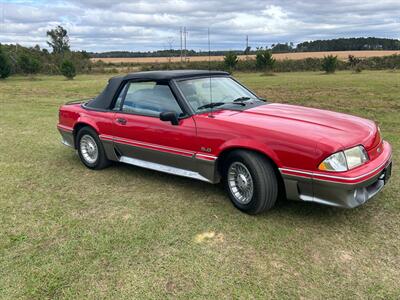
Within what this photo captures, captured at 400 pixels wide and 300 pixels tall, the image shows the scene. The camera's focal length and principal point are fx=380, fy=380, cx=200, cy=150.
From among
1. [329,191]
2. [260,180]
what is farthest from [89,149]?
[329,191]

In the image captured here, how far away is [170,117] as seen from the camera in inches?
171

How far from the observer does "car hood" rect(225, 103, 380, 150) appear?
3.59m

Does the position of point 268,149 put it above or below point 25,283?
above

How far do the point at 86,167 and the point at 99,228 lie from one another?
2.27 meters

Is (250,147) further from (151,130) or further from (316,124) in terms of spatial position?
(151,130)

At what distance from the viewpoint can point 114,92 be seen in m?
5.33

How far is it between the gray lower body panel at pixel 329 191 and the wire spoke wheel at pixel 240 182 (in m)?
0.40

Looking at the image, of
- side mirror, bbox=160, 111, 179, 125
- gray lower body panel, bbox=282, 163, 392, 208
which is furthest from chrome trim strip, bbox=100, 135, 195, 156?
gray lower body panel, bbox=282, 163, 392, 208

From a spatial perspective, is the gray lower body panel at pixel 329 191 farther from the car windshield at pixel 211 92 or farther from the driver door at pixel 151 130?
the car windshield at pixel 211 92

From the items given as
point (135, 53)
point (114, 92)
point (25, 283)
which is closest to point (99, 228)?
point (25, 283)

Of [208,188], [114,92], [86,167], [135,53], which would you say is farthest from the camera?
[135,53]

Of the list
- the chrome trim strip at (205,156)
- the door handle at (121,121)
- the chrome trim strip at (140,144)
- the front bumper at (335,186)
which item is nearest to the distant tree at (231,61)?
the chrome trim strip at (140,144)

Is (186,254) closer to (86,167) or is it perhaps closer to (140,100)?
(140,100)

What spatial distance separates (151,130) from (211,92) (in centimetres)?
89
